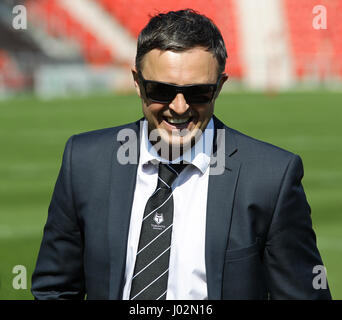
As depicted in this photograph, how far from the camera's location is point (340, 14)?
41.0 metres

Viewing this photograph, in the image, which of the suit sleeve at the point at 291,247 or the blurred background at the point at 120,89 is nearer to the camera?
the suit sleeve at the point at 291,247

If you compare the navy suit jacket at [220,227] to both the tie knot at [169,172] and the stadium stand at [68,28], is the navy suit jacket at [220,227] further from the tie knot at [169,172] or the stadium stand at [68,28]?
the stadium stand at [68,28]

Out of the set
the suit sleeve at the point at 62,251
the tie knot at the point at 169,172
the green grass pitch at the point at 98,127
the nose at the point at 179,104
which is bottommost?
the green grass pitch at the point at 98,127

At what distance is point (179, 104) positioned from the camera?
272cm

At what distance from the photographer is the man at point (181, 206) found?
2.72 m

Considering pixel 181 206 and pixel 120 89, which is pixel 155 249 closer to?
pixel 181 206

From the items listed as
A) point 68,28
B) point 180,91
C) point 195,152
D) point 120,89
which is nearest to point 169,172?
point 195,152

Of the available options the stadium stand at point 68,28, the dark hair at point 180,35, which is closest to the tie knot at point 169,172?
the dark hair at point 180,35

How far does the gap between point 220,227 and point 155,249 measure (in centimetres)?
26

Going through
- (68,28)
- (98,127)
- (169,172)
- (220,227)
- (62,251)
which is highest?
(68,28)

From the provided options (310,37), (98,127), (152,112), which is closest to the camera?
(152,112)

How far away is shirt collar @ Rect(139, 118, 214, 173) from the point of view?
283 cm

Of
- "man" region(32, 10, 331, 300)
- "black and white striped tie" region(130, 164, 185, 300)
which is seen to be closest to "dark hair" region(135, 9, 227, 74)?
"man" region(32, 10, 331, 300)

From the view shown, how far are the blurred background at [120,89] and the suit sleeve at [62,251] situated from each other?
10.7ft
